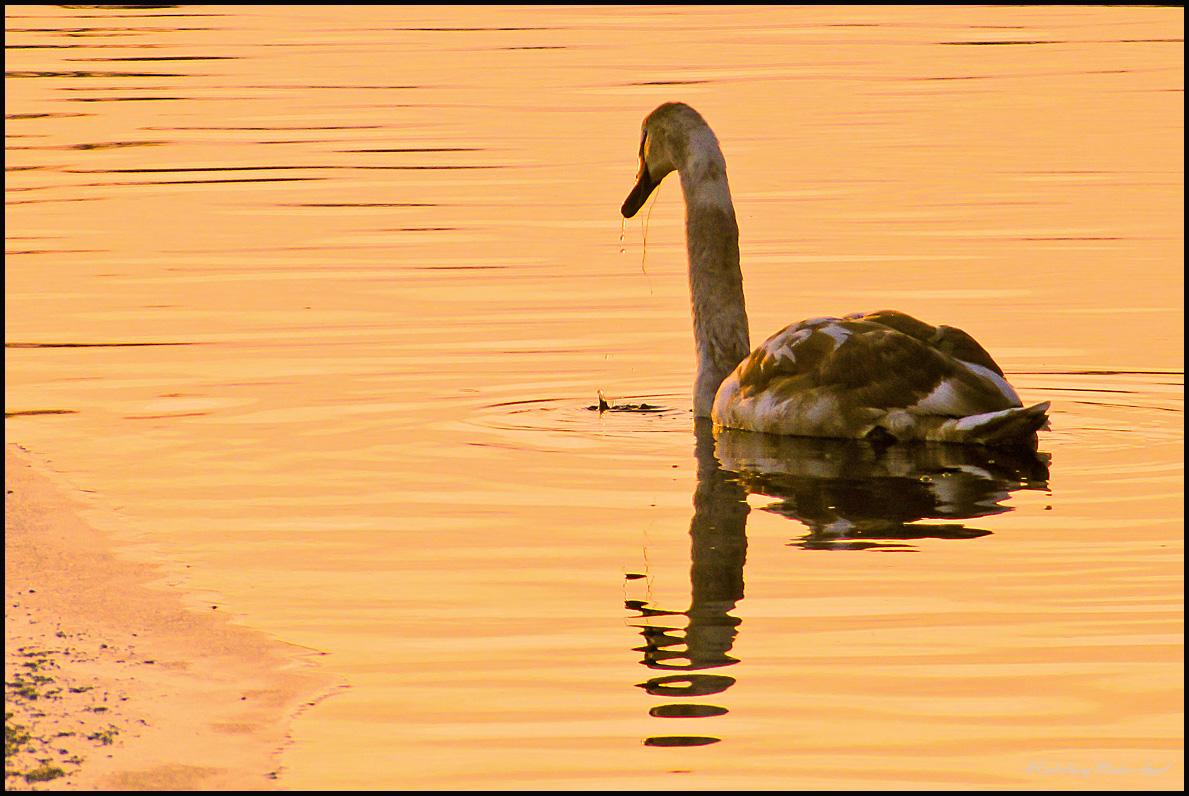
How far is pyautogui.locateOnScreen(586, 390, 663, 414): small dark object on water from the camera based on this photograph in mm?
12226

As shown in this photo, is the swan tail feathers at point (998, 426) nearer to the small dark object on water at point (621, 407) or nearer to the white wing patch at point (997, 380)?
the white wing patch at point (997, 380)

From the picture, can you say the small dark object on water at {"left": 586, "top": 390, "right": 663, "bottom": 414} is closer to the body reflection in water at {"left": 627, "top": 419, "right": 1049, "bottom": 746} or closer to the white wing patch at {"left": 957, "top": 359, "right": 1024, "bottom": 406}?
the body reflection in water at {"left": 627, "top": 419, "right": 1049, "bottom": 746}

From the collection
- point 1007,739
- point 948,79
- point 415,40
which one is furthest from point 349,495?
point 415,40

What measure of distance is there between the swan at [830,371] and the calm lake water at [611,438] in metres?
0.23

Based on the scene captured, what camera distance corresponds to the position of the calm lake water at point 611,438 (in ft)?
20.7

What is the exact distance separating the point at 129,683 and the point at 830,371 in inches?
211

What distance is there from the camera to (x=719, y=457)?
1088cm

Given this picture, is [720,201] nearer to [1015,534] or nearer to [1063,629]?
[1015,534]

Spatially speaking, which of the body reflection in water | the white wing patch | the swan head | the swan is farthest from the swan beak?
the white wing patch

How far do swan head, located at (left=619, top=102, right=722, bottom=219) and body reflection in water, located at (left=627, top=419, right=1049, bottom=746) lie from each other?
73.8 inches

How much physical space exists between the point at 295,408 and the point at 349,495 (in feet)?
7.81

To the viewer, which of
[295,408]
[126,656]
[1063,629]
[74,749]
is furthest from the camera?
[295,408]

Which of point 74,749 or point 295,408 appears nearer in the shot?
point 74,749

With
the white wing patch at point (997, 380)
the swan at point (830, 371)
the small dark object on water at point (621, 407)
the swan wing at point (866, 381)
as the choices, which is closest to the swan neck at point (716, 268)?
the swan at point (830, 371)
